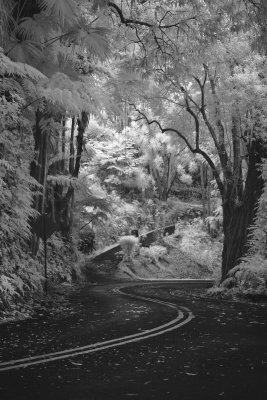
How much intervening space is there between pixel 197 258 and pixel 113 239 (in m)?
6.34

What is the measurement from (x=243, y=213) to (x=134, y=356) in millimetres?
12264

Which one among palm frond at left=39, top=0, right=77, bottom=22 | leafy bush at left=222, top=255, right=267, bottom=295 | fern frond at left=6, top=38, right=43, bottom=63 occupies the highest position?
fern frond at left=6, top=38, right=43, bottom=63

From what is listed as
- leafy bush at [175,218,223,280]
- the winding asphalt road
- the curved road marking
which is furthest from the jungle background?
the curved road marking

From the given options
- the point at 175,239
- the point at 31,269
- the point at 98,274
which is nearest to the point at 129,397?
the point at 31,269

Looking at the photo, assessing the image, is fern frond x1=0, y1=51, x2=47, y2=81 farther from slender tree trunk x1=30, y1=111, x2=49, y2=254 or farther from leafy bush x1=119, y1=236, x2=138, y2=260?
leafy bush x1=119, y1=236, x2=138, y2=260

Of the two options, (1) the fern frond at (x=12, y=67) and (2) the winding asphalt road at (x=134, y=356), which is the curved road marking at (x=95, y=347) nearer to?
(2) the winding asphalt road at (x=134, y=356)

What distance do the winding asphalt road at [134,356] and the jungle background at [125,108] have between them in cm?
244

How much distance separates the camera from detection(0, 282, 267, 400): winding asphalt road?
15.6 feet

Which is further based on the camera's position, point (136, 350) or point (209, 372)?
point (136, 350)

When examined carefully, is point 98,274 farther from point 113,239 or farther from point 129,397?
point 129,397

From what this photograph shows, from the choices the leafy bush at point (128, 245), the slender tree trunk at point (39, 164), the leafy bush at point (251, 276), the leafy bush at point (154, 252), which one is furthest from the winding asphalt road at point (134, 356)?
the leafy bush at point (154, 252)

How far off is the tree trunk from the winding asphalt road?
6515 mm

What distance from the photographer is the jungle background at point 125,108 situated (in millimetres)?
9086

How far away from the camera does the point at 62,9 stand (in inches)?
247
